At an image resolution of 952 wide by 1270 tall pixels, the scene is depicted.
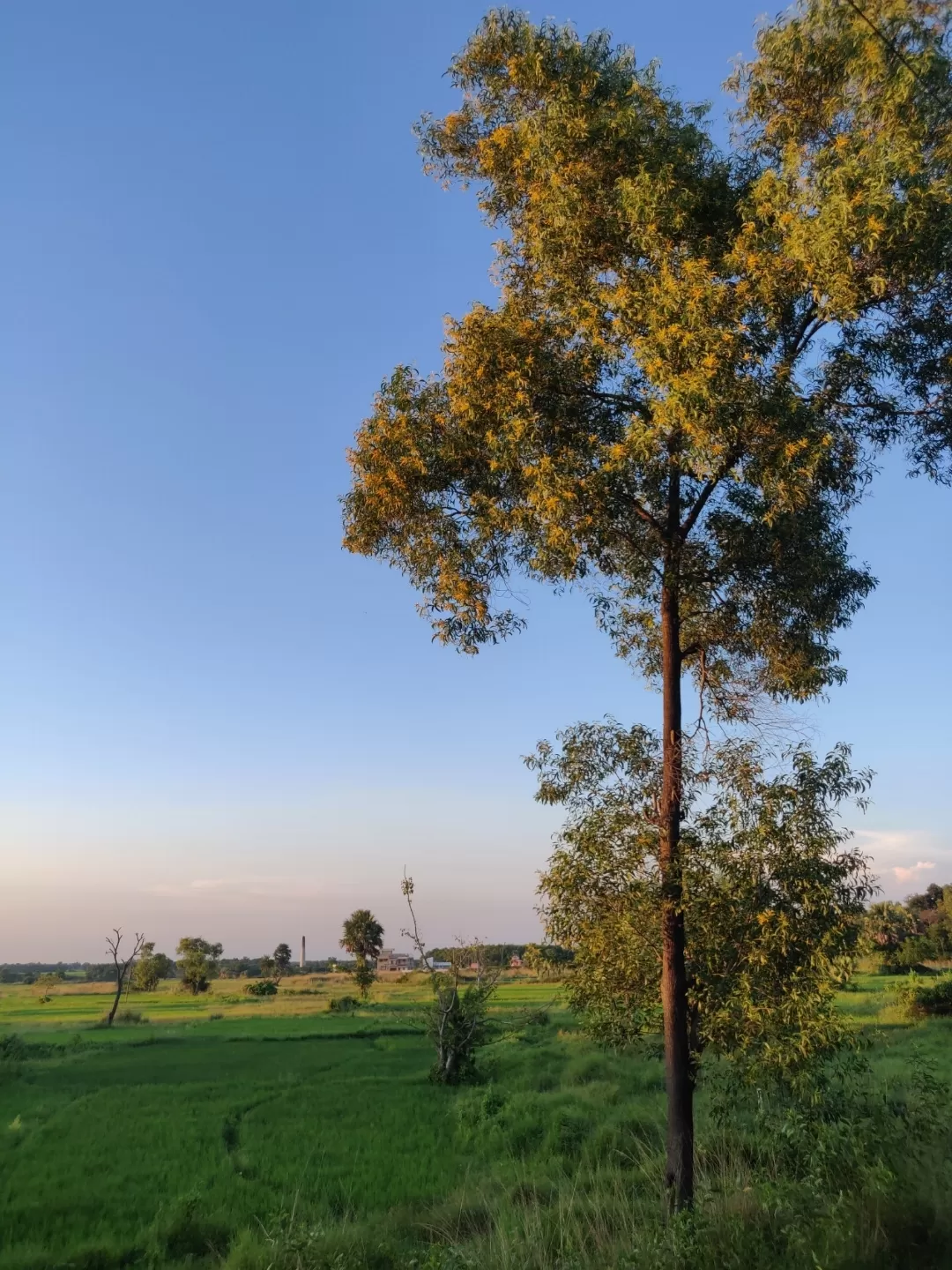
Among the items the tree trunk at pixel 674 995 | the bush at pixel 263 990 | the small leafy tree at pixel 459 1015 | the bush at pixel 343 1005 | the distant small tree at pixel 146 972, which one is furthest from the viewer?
the distant small tree at pixel 146 972

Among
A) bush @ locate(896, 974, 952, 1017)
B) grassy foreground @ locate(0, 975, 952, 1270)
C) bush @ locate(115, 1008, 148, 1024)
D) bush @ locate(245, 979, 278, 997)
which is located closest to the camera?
grassy foreground @ locate(0, 975, 952, 1270)

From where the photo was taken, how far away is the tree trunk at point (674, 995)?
8.21 metres

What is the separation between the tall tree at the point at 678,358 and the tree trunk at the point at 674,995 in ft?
0.10

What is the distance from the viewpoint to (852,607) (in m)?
9.82

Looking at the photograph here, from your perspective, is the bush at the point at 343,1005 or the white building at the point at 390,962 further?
the white building at the point at 390,962

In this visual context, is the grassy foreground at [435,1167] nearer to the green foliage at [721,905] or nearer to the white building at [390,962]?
the green foliage at [721,905]

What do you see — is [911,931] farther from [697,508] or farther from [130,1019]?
[130,1019]

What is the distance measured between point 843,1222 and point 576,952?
372cm

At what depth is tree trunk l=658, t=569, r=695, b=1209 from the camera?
8.21 meters

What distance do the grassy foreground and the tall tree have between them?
5.97ft

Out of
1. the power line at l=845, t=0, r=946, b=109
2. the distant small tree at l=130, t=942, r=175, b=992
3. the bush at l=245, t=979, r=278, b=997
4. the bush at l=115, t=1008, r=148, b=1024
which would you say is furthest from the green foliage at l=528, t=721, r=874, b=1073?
the distant small tree at l=130, t=942, r=175, b=992

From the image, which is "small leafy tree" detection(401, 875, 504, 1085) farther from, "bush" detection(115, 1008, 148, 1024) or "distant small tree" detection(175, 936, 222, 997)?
"distant small tree" detection(175, 936, 222, 997)

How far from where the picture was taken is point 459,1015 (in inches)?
1068

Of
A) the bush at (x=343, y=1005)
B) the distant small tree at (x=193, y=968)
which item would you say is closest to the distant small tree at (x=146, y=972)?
the distant small tree at (x=193, y=968)
